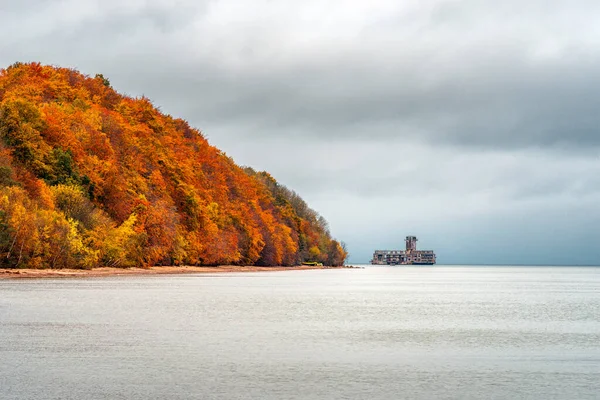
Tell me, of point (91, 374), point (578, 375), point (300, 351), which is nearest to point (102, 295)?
point (300, 351)

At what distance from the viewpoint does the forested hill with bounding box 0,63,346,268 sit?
268 feet

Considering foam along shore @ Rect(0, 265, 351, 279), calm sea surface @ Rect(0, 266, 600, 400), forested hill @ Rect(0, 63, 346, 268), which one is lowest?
calm sea surface @ Rect(0, 266, 600, 400)

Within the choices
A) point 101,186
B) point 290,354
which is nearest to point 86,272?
point 101,186

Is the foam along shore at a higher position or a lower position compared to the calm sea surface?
higher

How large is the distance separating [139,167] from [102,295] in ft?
239

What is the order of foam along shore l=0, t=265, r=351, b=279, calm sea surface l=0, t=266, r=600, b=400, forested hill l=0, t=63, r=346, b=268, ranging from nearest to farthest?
calm sea surface l=0, t=266, r=600, b=400, foam along shore l=0, t=265, r=351, b=279, forested hill l=0, t=63, r=346, b=268

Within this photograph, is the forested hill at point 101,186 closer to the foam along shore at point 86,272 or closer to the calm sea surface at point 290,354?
the foam along shore at point 86,272

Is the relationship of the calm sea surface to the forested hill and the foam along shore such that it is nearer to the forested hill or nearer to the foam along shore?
the foam along shore

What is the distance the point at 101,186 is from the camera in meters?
103

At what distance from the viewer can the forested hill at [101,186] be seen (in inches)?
3214

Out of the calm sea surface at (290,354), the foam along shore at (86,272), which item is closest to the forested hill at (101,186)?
the foam along shore at (86,272)

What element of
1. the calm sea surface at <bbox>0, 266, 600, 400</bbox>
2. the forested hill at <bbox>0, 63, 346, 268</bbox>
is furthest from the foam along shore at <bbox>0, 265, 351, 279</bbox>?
the calm sea surface at <bbox>0, 266, 600, 400</bbox>

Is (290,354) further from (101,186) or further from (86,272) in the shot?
(101,186)

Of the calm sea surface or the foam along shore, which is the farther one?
the foam along shore
